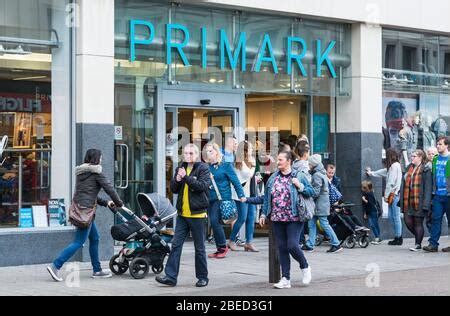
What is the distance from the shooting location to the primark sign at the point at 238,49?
15.2 metres

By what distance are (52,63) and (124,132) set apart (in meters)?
1.95

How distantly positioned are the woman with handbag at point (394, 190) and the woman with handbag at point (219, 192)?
3721 mm

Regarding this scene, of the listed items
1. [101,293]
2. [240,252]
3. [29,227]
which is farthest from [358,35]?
[101,293]

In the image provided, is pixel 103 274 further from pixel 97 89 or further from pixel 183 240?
pixel 97 89

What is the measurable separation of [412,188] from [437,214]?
2.05 feet

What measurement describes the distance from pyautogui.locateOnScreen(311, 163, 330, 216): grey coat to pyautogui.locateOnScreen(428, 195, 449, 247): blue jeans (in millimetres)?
1785

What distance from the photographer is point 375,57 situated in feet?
60.2

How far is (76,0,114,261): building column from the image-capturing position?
46.0 feet

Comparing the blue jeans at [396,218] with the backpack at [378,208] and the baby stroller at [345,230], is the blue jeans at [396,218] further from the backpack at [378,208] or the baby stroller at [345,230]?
the baby stroller at [345,230]

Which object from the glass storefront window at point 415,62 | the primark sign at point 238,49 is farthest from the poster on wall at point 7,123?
the glass storefront window at point 415,62

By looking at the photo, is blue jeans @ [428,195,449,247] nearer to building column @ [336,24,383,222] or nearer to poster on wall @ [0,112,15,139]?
building column @ [336,24,383,222]
